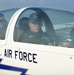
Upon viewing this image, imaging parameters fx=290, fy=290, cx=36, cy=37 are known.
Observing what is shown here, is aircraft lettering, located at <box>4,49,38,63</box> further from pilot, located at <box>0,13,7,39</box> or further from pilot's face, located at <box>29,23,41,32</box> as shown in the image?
pilot's face, located at <box>29,23,41,32</box>

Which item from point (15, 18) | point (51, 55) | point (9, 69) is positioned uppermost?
point (15, 18)

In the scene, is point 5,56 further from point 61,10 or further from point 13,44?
point 61,10

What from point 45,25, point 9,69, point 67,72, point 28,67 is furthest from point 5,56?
point 67,72

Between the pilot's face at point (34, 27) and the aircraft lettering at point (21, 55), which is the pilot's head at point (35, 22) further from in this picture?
the aircraft lettering at point (21, 55)

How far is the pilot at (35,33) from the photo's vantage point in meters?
5.55

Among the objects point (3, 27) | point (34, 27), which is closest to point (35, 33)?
point (34, 27)

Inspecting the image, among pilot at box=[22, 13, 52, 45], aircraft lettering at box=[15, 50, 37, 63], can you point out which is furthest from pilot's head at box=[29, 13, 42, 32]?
aircraft lettering at box=[15, 50, 37, 63]

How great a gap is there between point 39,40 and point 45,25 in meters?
0.72

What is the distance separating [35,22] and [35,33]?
0.27 metres

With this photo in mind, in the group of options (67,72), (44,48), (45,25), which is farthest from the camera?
(45,25)

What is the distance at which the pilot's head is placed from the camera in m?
5.78

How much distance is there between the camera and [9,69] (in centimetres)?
578

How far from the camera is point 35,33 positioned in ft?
18.7

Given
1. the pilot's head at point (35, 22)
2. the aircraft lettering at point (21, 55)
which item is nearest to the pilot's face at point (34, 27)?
the pilot's head at point (35, 22)
